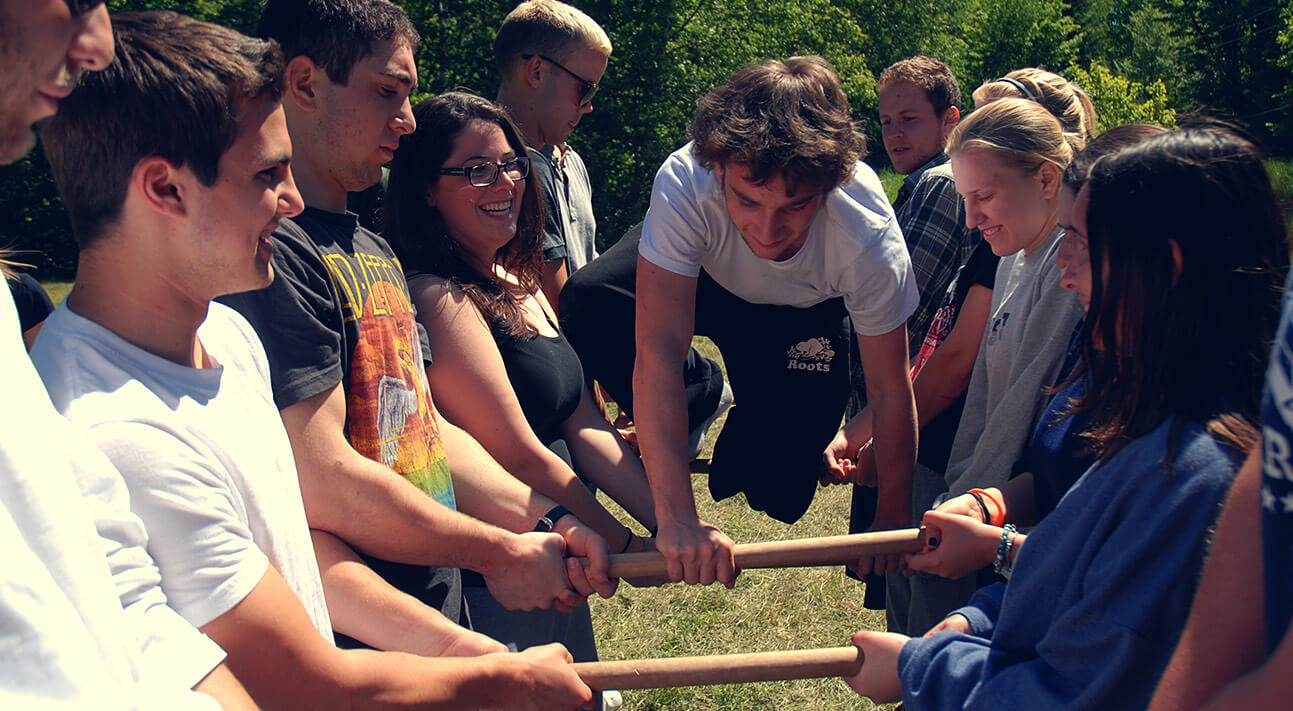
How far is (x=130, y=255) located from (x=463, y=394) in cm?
113

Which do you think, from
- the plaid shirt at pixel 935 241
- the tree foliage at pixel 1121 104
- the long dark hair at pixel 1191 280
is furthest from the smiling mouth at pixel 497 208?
the tree foliage at pixel 1121 104

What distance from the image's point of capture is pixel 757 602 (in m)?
4.68

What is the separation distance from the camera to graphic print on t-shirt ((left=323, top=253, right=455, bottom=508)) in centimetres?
206

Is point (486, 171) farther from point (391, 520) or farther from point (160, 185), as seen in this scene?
point (160, 185)

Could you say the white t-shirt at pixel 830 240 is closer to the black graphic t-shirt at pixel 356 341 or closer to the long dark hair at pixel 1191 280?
the black graphic t-shirt at pixel 356 341

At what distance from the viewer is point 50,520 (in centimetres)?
96

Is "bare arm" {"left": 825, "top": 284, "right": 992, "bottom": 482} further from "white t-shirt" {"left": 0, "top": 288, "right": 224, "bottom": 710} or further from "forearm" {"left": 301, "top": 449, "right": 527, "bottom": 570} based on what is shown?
"white t-shirt" {"left": 0, "top": 288, "right": 224, "bottom": 710}

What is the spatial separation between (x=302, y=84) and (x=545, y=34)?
6.70 ft

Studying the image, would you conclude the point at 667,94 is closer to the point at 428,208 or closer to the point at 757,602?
the point at 757,602

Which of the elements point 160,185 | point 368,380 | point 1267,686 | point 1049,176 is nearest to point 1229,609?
point 1267,686

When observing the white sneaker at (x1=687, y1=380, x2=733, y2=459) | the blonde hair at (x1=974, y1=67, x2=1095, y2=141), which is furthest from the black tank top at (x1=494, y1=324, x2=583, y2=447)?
the blonde hair at (x1=974, y1=67, x2=1095, y2=141)

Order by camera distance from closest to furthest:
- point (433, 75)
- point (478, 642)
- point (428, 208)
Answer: point (478, 642) → point (428, 208) → point (433, 75)

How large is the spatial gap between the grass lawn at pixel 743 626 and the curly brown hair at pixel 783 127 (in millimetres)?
2366

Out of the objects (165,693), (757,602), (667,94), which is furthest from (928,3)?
(165,693)
